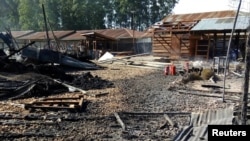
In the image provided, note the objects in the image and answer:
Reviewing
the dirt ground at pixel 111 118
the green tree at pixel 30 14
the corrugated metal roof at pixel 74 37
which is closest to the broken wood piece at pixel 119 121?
the dirt ground at pixel 111 118

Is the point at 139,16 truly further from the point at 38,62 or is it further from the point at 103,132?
the point at 103,132

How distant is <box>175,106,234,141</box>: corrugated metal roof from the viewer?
20.5ft

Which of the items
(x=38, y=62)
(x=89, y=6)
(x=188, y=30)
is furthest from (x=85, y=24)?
(x=38, y=62)

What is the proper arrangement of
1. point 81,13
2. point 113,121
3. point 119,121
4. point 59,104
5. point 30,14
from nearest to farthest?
point 119,121 < point 113,121 < point 59,104 < point 81,13 < point 30,14

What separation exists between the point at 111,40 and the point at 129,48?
3.97m

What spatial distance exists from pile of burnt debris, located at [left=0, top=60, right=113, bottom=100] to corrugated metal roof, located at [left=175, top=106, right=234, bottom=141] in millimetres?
7664

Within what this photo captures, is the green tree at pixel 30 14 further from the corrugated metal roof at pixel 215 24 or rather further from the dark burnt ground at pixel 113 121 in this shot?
the dark burnt ground at pixel 113 121

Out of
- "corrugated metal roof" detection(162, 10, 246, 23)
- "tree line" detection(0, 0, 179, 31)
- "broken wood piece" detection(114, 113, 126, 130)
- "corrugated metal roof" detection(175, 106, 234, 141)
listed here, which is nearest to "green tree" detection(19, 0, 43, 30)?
"tree line" detection(0, 0, 179, 31)

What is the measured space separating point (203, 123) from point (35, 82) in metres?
8.95

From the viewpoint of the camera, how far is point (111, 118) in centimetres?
907

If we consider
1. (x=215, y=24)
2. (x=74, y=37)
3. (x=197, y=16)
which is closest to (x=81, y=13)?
(x=74, y=37)

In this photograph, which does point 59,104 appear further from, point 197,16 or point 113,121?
point 197,16

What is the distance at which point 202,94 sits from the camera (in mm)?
12570

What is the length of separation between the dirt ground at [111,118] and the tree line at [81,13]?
184 feet
